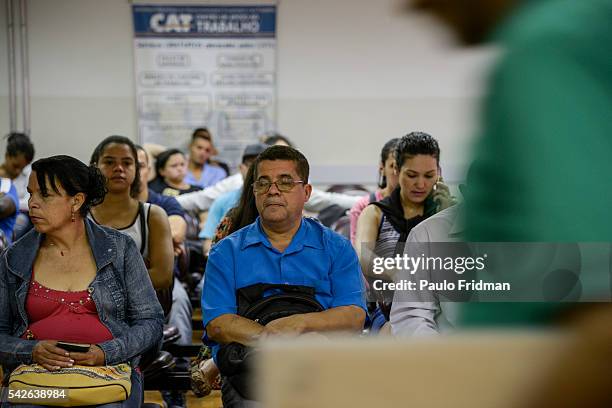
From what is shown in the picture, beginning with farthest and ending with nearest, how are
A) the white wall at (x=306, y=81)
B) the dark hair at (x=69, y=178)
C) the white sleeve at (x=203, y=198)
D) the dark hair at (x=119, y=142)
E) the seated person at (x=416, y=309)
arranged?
the white wall at (x=306, y=81), the white sleeve at (x=203, y=198), the dark hair at (x=119, y=142), the dark hair at (x=69, y=178), the seated person at (x=416, y=309)

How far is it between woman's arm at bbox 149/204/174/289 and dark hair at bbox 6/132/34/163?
2.71 metres

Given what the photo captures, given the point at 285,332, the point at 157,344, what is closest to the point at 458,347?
the point at 285,332

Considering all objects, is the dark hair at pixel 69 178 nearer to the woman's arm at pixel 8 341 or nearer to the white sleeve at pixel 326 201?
the woman's arm at pixel 8 341

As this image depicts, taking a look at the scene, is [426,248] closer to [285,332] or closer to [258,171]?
[285,332]

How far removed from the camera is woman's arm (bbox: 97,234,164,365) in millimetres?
2465

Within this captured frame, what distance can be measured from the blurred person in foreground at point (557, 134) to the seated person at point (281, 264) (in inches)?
75.1

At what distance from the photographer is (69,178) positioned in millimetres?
2570

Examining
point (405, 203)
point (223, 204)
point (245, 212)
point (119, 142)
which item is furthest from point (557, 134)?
point (223, 204)

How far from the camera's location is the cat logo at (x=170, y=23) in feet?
22.3

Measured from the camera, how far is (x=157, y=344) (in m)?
2.64

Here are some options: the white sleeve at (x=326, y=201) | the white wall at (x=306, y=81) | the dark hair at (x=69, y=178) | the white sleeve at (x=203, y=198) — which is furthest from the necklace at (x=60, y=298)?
the white wall at (x=306, y=81)

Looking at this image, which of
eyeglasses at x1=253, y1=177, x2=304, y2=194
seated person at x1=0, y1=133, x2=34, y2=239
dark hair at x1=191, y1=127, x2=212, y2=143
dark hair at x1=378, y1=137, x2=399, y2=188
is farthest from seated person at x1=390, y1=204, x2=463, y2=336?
dark hair at x1=191, y1=127, x2=212, y2=143

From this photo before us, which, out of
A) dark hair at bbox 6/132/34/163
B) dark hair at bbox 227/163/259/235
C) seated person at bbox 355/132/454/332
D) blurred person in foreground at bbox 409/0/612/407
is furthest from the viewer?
dark hair at bbox 6/132/34/163

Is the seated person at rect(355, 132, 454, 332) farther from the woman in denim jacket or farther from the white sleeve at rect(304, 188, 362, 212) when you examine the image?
the white sleeve at rect(304, 188, 362, 212)
